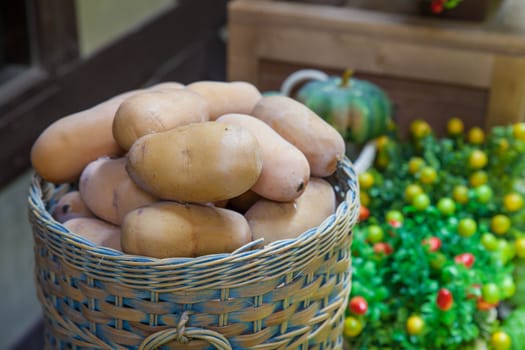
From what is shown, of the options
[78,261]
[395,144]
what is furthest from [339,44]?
[78,261]

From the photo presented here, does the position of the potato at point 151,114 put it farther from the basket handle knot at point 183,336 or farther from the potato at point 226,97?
the basket handle knot at point 183,336

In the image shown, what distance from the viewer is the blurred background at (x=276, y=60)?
1.50m

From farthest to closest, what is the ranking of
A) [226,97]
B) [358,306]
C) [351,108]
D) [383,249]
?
[351,108], [383,249], [358,306], [226,97]

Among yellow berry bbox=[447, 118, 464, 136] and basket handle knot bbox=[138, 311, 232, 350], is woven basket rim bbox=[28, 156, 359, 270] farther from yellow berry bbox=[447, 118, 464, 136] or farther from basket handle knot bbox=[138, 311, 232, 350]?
yellow berry bbox=[447, 118, 464, 136]

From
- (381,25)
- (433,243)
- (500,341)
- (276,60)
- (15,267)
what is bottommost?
(15,267)

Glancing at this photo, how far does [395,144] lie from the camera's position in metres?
1.40

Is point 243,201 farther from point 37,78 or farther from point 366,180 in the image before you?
point 37,78

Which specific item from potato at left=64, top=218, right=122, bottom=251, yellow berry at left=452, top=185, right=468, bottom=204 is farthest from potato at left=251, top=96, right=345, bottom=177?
yellow berry at left=452, top=185, right=468, bottom=204

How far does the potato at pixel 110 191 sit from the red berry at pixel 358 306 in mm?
390

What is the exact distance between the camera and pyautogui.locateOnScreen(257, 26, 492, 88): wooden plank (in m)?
1.49

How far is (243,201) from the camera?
2.80 feet

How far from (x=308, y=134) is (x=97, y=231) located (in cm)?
28

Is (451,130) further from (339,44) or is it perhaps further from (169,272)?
(169,272)

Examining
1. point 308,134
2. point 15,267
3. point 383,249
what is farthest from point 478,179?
point 15,267
